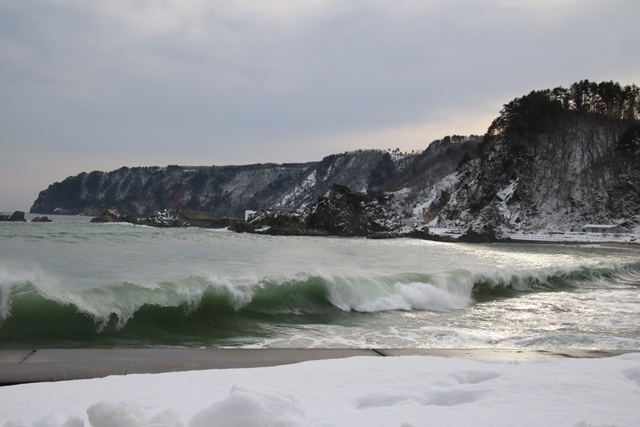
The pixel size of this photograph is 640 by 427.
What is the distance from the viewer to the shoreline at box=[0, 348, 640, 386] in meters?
4.34

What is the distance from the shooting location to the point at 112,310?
27.2ft

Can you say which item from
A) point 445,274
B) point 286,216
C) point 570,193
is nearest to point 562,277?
point 445,274

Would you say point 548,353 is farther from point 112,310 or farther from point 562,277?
point 562,277

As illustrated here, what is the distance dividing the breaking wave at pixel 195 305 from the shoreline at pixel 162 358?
228 cm

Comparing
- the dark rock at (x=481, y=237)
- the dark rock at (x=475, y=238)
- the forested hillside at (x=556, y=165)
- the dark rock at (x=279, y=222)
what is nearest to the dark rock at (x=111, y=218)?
the dark rock at (x=279, y=222)

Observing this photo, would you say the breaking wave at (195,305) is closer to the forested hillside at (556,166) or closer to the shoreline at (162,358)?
the shoreline at (162,358)

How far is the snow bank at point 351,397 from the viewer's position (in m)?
2.46

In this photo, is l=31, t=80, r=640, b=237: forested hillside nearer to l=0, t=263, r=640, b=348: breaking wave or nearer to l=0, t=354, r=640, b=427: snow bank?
l=0, t=263, r=640, b=348: breaking wave

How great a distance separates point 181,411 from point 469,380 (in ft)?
7.85

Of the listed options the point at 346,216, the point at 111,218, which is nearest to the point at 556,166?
the point at 346,216

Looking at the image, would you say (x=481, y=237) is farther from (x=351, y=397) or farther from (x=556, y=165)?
(x=351, y=397)

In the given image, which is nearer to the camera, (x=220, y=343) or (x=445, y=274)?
(x=220, y=343)

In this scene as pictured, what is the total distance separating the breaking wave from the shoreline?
2.28 meters

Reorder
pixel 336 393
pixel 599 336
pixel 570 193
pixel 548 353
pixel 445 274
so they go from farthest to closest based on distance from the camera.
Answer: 1. pixel 570 193
2. pixel 445 274
3. pixel 599 336
4. pixel 548 353
5. pixel 336 393
